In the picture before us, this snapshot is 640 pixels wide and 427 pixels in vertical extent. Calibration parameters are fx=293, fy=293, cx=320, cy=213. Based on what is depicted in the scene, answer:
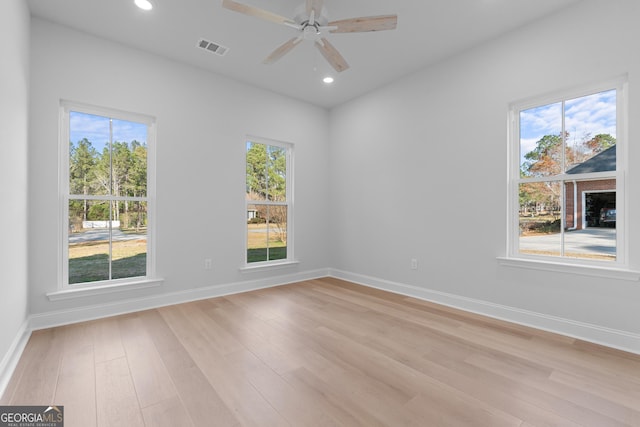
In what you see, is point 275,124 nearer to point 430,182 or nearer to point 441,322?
point 430,182

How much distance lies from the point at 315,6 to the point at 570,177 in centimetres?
271

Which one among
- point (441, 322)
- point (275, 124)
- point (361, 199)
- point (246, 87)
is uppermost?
point (246, 87)

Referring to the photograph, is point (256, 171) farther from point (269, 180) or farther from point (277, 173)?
point (277, 173)

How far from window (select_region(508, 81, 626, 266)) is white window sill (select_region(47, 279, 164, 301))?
13.1 ft

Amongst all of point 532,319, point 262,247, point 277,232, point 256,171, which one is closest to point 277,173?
point 256,171

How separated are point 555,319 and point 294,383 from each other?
248cm

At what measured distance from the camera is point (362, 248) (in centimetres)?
459

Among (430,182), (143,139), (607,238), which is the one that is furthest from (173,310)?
(607,238)

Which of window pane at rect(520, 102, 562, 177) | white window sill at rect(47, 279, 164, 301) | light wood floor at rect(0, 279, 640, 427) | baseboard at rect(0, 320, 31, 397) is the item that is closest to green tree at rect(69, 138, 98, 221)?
white window sill at rect(47, 279, 164, 301)

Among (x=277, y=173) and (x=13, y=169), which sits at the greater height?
(x=277, y=173)

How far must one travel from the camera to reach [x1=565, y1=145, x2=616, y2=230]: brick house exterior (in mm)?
2537

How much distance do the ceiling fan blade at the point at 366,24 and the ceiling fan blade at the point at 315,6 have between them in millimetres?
138

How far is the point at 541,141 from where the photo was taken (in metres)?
2.94

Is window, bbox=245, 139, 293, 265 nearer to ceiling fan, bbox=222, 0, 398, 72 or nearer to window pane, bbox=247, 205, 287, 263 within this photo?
window pane, bbox=247, 205, 287, 263
